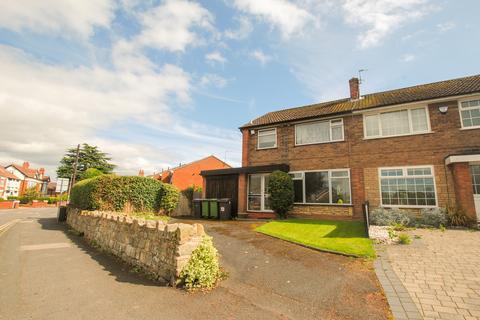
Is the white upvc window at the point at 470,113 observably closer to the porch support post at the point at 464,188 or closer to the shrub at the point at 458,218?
the porch support post at the point at 464,188

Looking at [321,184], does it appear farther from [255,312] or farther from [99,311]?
[99,311]

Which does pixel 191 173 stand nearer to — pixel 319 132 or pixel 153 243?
pixel 319 132

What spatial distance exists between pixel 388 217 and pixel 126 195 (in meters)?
12.4

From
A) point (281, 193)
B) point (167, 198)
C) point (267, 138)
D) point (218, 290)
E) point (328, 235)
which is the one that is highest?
point (267, 138)

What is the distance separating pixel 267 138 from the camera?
15820 millimetres

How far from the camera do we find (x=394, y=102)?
1190 centimetres

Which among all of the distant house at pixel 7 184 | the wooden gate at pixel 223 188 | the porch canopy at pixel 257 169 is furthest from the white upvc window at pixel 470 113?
the distant house at pixel 7 184

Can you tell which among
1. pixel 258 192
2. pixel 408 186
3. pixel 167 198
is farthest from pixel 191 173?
pixel 408 186

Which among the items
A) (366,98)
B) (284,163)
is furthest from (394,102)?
(284,163)

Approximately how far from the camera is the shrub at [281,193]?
12555 millimetres

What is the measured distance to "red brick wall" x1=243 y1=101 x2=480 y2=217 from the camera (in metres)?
10.6

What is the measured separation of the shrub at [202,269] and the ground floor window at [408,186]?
9.88 meters

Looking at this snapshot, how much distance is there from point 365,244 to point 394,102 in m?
8.06

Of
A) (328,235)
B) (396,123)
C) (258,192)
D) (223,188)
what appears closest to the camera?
(328,235)
